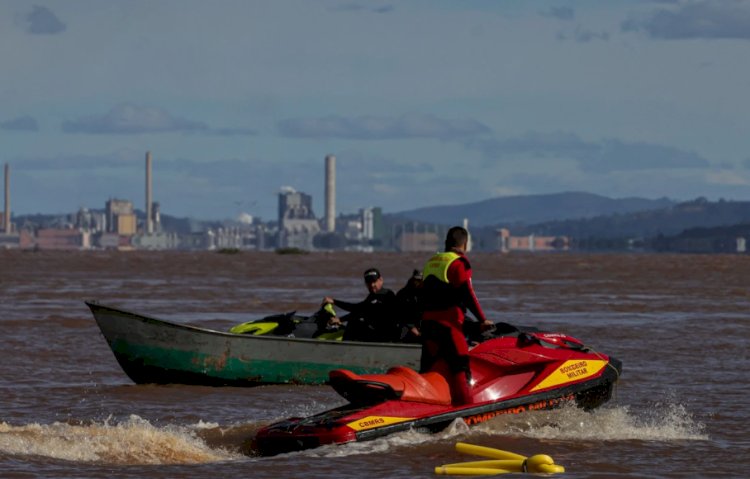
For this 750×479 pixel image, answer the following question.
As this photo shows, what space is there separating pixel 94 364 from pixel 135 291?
79.9 ft

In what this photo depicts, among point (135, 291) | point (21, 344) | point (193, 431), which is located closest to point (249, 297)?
point (135, 291)

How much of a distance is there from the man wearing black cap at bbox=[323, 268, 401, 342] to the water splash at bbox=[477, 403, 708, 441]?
3.30 metres

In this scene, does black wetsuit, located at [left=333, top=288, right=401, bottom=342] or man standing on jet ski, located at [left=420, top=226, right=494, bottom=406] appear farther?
black wetsuit, located at [left=333, top=288, right=401, bottom=342]

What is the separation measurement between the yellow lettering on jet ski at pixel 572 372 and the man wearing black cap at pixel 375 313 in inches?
123

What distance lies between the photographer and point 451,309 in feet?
42.9

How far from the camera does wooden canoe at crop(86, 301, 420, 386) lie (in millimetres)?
17797

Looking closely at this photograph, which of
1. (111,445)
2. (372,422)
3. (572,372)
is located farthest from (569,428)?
(111,445)

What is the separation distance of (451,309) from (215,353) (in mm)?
5439

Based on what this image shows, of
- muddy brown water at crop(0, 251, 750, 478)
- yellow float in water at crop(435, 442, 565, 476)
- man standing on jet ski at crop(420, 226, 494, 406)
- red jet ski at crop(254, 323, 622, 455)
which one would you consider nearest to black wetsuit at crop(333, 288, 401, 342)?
muddy brown water at crop(0, 251, 750, 478)

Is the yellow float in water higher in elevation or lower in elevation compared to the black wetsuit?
lower

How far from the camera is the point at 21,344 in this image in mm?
23859

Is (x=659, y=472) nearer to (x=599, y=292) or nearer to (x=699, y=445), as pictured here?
(x=699, y=445)

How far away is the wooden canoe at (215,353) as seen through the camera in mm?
17797

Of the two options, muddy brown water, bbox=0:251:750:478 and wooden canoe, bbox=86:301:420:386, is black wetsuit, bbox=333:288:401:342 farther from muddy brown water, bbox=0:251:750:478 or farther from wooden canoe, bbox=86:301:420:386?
muddy brown water, bbox=0:251:750:478
